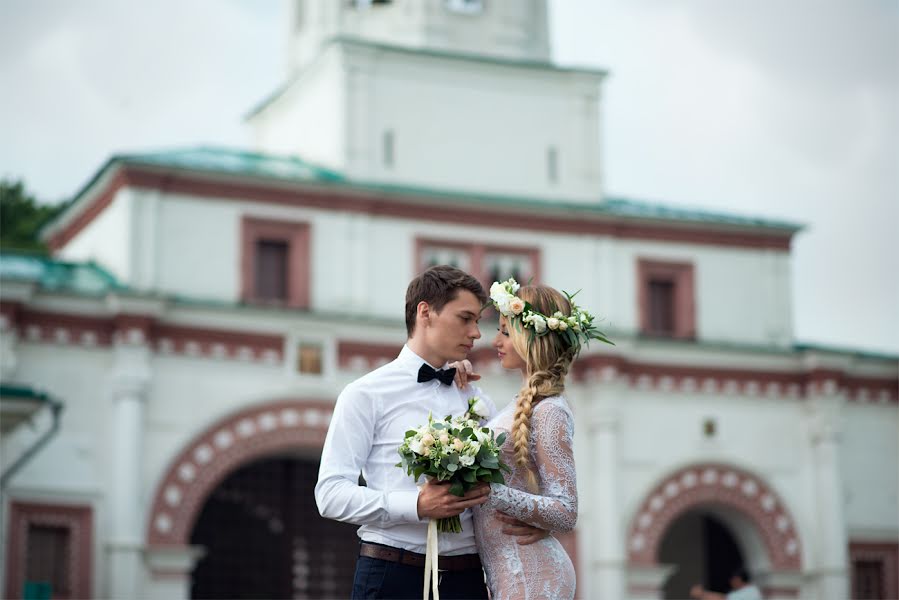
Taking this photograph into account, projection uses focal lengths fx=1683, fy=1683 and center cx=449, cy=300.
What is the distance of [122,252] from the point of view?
2488 centimetres

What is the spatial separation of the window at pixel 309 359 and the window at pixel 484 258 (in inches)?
88.3

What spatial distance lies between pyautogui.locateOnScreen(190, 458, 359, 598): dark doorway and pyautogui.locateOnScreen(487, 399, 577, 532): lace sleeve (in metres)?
18.7

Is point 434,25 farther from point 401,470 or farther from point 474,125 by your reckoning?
point 401,470

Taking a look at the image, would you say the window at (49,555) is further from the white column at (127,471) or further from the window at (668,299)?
the window at (668,299)

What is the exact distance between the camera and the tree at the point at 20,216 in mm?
37500

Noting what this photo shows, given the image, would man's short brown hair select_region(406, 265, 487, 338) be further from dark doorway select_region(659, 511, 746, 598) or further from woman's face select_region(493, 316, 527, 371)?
dark doorway select_region(659, 511, 746, 598)

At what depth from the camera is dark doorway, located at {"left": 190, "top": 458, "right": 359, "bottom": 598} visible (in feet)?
82.6

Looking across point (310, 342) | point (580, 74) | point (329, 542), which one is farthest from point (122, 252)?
point (580, 74)

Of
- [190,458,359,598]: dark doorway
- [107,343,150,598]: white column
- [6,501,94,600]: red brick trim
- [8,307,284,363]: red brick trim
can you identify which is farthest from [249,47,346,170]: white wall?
[6,501,94,600]: red brick trim

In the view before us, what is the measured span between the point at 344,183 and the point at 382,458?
19432 millimetres

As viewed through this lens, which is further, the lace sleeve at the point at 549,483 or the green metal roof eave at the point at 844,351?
the green metal roof eave at the point at 844,351

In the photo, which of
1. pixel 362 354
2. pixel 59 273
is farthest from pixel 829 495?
pixel 59 273

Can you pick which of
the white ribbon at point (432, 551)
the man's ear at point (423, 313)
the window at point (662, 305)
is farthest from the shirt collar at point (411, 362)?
the window at point (662, 305)

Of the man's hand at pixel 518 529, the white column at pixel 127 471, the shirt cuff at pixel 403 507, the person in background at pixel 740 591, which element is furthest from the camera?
the white column at pixel 127 471
